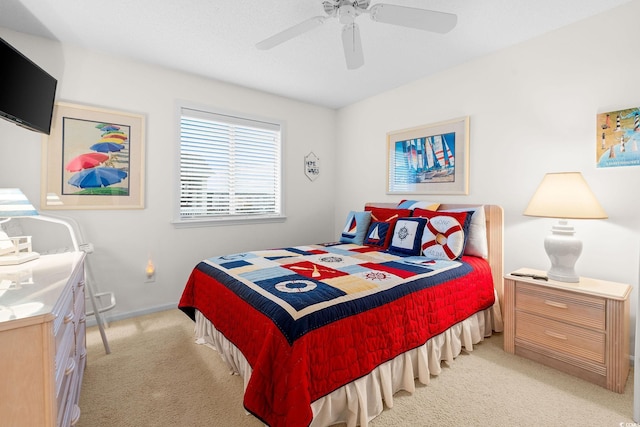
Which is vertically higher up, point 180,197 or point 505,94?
point 505,94

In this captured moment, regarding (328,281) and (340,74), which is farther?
(340,74)

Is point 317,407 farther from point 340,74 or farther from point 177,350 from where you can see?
point 340,74

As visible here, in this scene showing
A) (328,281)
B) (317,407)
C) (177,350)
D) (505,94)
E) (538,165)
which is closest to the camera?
(317,407)

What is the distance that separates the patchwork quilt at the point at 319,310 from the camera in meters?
1.37

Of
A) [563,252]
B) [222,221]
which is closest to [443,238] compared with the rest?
[563,252]

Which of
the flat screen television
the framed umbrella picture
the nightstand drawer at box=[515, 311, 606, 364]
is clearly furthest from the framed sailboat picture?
the flat screen television

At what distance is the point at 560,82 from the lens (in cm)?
243

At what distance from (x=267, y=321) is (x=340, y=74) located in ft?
9.05

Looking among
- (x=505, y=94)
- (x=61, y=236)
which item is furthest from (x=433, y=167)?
(x=61, y=236)

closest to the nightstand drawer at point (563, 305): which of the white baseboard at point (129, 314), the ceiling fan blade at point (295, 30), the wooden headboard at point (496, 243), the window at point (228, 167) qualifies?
the wooden headboard at point (496, 243)

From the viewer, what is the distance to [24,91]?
6.62ft

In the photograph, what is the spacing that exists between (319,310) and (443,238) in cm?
155

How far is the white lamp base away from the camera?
2102 mm

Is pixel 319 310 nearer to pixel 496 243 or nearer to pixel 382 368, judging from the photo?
pixel 382 368
